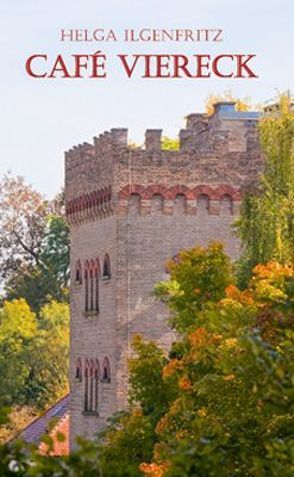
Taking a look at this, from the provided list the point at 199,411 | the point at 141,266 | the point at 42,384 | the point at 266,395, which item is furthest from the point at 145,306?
the point at 42,384

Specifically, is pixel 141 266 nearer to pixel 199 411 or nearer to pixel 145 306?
Answer: pixel 145 306

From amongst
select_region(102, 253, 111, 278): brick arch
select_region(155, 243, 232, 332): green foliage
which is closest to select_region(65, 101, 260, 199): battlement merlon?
select_region(102, 253, 111, 278): brick arch

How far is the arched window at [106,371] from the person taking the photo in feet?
203

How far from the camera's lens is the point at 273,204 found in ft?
183

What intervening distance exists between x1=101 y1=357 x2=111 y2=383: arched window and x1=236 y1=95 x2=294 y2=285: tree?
6.52 m

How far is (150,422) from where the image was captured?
48.1 metres

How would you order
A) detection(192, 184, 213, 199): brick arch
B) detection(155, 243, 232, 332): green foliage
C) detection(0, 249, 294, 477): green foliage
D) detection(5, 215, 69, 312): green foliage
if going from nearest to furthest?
detection(0, 249, 294, 477): green foliage < detection(155, 243, 232, 332): green foliage < detection(192, 184, 213, 199): brick arch < detection(5, 215, 69, 312): green foliage

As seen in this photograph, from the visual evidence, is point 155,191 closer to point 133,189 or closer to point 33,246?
point 133,189

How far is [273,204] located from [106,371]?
913cm

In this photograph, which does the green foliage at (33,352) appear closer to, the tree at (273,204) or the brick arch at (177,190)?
the brick arch at (177,190)

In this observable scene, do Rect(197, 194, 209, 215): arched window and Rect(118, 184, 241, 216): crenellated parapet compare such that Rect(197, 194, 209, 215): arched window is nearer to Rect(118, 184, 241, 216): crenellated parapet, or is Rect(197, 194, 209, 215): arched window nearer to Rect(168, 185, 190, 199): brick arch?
Rect(118, 184, 241, 216): crenellated parapet

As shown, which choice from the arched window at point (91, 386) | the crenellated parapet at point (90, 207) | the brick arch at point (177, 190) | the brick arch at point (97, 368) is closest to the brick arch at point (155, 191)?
the brick arch at point (177, 190)

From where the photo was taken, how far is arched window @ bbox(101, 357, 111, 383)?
2437 inches

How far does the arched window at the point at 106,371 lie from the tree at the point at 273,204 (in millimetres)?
6517
